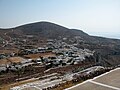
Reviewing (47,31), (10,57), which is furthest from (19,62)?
(47,31)

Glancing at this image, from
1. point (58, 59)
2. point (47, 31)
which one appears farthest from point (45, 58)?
point (47, 31)

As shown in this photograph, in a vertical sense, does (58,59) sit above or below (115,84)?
below

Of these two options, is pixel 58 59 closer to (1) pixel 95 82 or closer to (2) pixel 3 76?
(2) pixel 3 76

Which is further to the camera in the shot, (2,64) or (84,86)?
(2,64)

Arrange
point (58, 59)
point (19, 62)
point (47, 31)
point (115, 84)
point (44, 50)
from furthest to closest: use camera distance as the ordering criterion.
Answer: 1. point (47, 31)
2. point (44, 50)
3. point (58, 59)
4. point (19, 62)
5. point (115, 84)

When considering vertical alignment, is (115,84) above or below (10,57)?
above

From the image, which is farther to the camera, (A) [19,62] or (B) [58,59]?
(B) [58,59]

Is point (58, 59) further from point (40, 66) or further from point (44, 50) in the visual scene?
point (44, 50)

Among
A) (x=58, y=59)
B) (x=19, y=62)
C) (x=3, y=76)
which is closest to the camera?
(x=3, y=76)

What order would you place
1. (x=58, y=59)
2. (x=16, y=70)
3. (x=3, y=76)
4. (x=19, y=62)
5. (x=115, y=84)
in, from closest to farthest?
(x=115, y=84), (x=3, y=76), (x=16, y=70), (x=19, y=62), (x=58, y=59)
